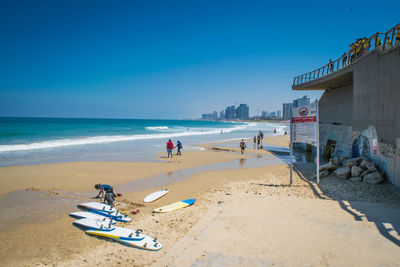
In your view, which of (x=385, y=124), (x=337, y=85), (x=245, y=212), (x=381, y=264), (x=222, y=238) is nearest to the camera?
(x=381, y=264)

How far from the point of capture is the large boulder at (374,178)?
9656 mm

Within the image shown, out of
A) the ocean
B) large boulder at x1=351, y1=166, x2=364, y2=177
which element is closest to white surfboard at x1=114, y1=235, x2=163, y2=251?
large boulder at x1=351, y1=166, x2=364, y2=177

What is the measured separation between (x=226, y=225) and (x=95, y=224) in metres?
3.63

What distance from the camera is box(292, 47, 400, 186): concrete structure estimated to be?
9328 millimetres

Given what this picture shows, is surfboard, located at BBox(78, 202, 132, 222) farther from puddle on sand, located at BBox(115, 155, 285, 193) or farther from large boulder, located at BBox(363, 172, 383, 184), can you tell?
A: large boulder, located at BBox(363, 172, 383, 184)

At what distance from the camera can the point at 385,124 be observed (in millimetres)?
10109

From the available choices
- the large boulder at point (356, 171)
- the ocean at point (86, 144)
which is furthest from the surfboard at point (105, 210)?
the ocean at point (86, 144)

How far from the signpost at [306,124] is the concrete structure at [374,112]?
2708mm

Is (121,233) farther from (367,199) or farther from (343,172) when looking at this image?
(343,172)

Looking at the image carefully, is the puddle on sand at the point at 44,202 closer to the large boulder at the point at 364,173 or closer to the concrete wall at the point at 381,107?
the large boulder at the point at 364,173

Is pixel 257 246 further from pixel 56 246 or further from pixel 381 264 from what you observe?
pixel 56 246

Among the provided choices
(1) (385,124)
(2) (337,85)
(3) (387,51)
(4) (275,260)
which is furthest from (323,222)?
(2) (337,85)

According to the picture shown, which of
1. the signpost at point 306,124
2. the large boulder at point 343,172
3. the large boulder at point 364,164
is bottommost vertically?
the large boulder at point 343,172

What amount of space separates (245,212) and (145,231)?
2871 mm
